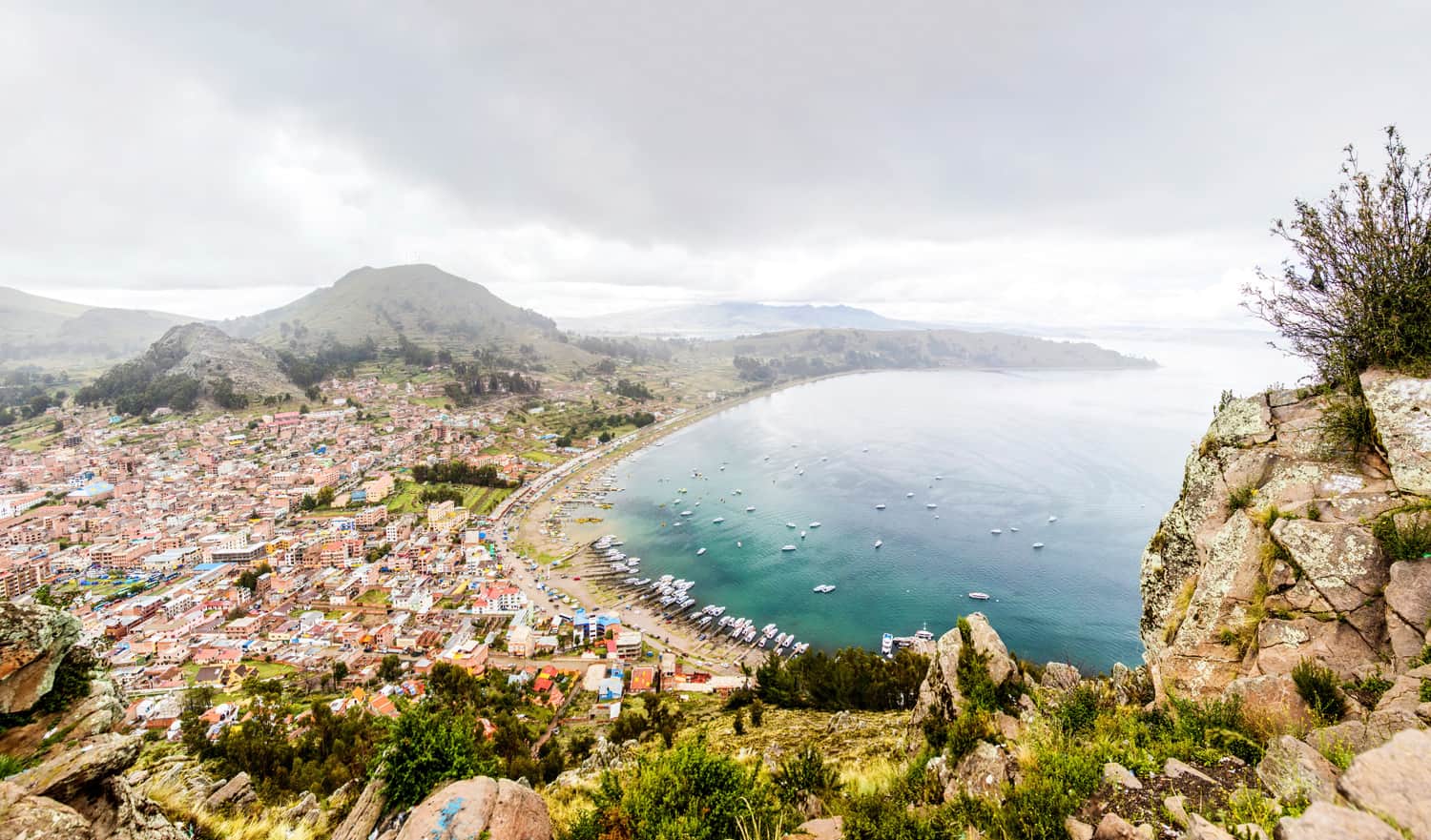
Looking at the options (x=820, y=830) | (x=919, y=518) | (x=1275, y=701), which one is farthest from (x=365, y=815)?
(x=919, y=518)

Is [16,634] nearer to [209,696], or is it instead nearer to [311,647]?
[209,696]

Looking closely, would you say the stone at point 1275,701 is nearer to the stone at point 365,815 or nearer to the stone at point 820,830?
the stone at point 820,830

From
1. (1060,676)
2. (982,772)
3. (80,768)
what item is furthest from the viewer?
(1060,676)

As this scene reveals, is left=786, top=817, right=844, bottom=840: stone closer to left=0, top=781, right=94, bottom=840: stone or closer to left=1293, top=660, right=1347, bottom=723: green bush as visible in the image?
left=1293, top=660, right=1347, bottom=723: green bush

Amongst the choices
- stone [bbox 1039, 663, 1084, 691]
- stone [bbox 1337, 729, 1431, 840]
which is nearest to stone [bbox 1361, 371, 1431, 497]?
stone [bbox 1337, 729, 1431, 840]

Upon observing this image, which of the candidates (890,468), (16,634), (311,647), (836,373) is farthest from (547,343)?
(16,634)

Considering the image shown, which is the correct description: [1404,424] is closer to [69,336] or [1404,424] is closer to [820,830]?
[820,830]

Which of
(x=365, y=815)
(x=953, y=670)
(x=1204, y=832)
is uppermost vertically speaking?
(x=1204, y=832)
